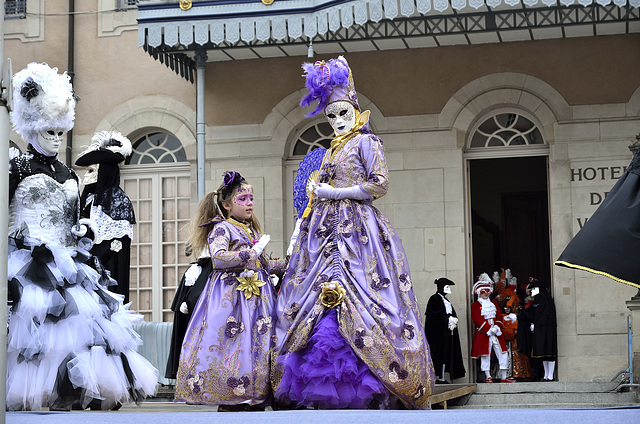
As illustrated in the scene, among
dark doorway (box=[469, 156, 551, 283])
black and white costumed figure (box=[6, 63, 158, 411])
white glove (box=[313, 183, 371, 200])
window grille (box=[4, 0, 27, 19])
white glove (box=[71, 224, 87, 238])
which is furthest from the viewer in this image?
dark doorway (box=[469, 156, 551, 283])

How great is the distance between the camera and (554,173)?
13.7 meters

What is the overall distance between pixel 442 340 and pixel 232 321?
672cm

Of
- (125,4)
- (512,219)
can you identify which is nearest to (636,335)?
(512,219)

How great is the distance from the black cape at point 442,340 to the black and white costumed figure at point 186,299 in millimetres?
3750

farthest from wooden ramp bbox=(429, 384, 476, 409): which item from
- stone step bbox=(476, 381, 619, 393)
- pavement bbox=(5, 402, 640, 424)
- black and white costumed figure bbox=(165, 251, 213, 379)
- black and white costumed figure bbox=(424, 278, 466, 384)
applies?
pavement bbox=(5, 402, 640, 424)

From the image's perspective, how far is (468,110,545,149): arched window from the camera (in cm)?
1416

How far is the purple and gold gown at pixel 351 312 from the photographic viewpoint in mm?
6242

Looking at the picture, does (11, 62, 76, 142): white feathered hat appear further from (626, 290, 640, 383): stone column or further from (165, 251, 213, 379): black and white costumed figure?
(626, 290, 640, 383): stone column

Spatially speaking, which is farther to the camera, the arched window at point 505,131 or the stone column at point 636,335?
the arched window at point 505,131

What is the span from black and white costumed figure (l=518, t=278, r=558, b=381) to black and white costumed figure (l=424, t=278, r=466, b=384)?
2.96ft

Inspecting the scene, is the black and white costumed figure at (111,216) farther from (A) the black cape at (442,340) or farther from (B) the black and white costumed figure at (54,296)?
(A) the black cape at (442,340)

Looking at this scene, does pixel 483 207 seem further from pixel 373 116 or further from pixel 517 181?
pixel 373 116

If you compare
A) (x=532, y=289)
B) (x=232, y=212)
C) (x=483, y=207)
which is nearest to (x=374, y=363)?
(x=232, y=212)

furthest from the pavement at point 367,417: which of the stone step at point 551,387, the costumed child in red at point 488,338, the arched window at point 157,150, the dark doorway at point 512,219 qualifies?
the dark doorway at point 512,219
